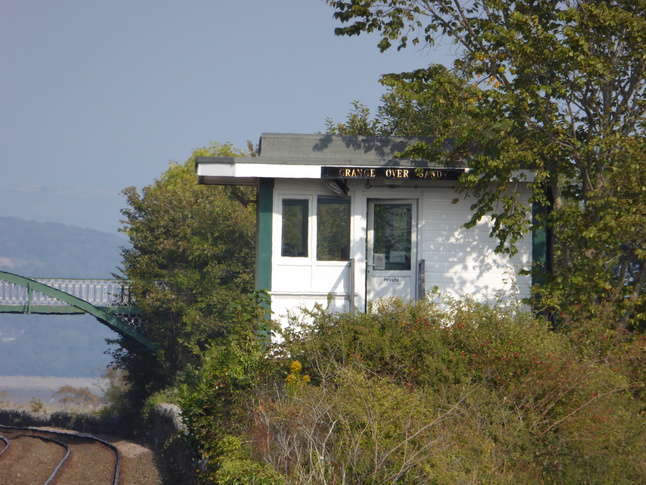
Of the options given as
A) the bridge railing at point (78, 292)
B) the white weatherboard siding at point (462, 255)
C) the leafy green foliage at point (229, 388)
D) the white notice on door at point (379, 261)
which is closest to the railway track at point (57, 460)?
the bridge railing at point (78, 292)

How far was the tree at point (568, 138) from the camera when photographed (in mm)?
12328

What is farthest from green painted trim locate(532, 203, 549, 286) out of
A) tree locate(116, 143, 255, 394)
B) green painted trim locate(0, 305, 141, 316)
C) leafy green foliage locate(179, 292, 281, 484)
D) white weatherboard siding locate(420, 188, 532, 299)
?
green painted trim locate(0, 305, 141, 316)

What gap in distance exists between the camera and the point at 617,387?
30.4 ft

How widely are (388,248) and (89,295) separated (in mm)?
19288

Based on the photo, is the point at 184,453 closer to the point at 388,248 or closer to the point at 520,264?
the point at 388,248

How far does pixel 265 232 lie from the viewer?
14516mm

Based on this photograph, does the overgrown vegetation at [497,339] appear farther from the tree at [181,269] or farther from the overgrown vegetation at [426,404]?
the tree at [181,269]

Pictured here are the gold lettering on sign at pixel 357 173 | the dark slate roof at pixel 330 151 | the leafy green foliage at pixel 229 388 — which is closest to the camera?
the leafy green foliage at pixel 229 388

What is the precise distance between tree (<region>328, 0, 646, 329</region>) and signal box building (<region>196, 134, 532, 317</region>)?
2.59ft

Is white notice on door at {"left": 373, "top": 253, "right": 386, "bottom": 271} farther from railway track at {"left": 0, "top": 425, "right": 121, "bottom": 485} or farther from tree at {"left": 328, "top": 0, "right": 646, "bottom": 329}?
railway track at {"left": 0, "top": 425, "right": 121, "bottom": 485}

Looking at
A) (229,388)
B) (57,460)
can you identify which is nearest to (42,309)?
(57,460)

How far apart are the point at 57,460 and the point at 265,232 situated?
11.8m

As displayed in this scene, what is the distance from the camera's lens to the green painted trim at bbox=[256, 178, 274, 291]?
14.5m

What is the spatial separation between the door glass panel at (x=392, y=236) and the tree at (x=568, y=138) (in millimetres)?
1312
